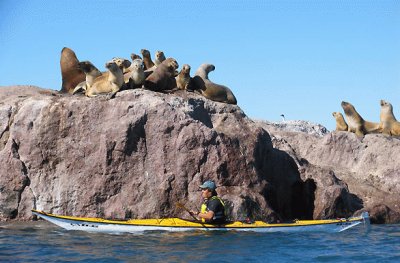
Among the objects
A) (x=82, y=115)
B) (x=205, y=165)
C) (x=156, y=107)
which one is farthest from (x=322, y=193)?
(x=82, y=115)

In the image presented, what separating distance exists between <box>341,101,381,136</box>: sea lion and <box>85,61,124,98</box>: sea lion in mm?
8861

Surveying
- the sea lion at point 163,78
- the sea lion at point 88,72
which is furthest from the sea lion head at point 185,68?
the sea lion at point 88,72

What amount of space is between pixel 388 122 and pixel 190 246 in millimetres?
12653

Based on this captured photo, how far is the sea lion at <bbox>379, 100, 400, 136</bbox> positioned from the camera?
22.0 meters

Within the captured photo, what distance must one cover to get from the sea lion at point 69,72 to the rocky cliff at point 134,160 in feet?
7.51

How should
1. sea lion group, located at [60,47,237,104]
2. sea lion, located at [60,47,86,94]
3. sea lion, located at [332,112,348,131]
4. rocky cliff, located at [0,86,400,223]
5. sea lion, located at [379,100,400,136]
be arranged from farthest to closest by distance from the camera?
sea lion, located at [332,112,348,131] → sea lion, located at [379,100,400,136] → sea lion, located at [60,47,86,94] → sea lion group, located at [60,47,237,104] → rocky cliff, located at [0,86,400,223]

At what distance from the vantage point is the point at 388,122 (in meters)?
22.2

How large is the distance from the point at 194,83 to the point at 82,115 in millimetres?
4002

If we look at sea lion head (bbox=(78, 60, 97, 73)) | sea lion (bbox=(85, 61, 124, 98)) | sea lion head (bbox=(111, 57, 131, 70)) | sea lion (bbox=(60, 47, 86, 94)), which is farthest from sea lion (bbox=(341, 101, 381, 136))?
sea lion (bbox=(85, 61, 124, 98))

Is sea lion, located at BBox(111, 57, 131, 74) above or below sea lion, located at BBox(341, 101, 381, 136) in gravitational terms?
above

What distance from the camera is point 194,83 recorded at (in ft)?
59.2

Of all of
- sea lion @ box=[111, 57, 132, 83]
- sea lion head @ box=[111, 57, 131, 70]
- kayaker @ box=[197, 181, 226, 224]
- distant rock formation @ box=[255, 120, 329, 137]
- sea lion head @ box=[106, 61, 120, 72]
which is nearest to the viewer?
kayaker @ box=[197, 181, 226, 224]

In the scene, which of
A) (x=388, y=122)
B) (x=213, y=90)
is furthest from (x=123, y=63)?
(x=388, y=122)

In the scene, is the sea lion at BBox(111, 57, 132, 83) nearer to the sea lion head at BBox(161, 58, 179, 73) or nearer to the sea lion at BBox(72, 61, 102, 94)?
the sea lion at BBox(72, 61, 102, 94)
